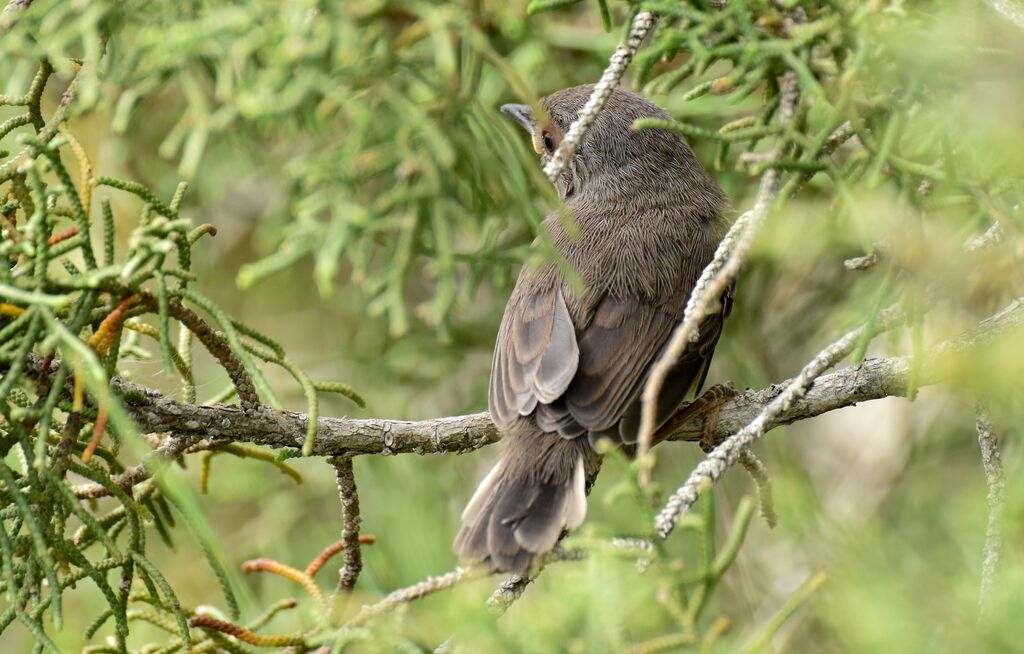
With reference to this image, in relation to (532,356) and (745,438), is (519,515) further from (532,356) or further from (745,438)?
(745,438)

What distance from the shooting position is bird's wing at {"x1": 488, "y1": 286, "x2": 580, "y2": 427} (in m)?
3.73

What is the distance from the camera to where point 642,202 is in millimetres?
4543

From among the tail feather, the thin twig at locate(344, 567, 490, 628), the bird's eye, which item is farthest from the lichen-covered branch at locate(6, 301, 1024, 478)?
the bird's eye

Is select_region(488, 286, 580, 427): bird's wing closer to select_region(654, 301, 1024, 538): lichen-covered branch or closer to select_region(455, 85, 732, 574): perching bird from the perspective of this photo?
select_region(455, 85, 732, 574): perching bird

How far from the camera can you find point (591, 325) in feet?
13.0

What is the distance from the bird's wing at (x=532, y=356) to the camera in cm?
373

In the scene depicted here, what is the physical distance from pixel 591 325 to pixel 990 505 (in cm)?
171

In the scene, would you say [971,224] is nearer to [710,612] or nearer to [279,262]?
[279,262]

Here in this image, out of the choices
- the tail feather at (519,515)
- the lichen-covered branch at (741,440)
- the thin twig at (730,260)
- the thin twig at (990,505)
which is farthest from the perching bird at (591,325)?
the thin twig at (990,505)

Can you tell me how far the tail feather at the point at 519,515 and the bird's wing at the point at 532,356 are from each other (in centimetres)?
22

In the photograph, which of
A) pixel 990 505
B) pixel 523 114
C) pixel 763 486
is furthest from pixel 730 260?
pixel 523 114

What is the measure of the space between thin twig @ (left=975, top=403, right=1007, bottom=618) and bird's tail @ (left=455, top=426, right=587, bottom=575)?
1201mm

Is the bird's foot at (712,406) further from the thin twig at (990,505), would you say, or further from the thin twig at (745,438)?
the thin twig at (745,438)

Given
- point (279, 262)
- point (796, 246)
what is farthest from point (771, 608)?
point (279, 262)
